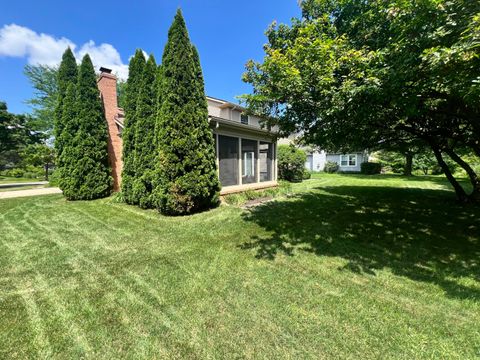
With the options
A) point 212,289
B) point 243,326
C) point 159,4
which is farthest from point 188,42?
point 243,326

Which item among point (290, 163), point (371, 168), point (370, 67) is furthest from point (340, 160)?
point (370, 67)

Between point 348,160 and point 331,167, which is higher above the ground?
point 348,160

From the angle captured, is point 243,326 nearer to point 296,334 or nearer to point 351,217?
point 296,334

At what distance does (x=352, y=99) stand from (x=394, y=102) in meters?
0.74

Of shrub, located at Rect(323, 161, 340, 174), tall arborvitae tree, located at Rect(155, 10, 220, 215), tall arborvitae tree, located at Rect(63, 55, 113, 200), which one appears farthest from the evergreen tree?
shrub, located at Rect(323, 161, 340, 174)

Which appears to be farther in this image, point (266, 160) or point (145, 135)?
point (266, 160)

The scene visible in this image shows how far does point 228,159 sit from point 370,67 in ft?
21.5

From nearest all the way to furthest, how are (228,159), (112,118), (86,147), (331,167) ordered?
(86,147)
(228,159)
(112,118)
(331,167)

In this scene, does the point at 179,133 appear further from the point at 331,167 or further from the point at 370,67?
the point at 331,167

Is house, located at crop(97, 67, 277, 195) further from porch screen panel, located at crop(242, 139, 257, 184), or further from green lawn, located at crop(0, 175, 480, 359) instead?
green lawn, located at crop(0, 175, 480, 359)

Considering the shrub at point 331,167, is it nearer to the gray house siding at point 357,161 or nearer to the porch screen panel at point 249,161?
the gray house siding at point 357,161

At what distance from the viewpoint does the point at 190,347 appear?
82.4 inches

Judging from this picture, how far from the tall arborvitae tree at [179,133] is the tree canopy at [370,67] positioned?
2.27 meters

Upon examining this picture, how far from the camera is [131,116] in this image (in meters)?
8.64
